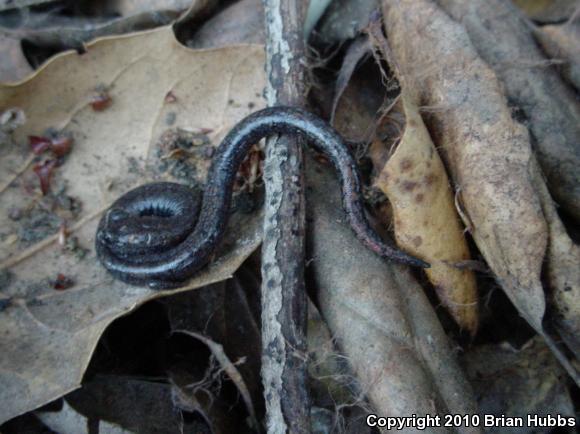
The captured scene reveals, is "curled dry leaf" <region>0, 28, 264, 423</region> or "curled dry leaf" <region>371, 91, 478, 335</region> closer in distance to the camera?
"curled dry leaf" <region>371, 91, 478, 335</region>

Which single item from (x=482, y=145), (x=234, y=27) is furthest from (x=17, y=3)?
(x=482, y=145)

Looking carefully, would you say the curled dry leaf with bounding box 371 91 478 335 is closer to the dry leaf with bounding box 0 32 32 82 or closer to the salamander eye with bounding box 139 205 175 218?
the salamander eye with bounding box 139 205 175 218

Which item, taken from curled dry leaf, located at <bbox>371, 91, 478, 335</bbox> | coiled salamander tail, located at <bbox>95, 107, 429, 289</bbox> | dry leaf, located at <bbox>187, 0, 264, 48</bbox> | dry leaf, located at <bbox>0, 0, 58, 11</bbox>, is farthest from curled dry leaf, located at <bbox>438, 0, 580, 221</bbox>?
dry leaf, located at <bbox>0, 0, 58, 11</bbox>

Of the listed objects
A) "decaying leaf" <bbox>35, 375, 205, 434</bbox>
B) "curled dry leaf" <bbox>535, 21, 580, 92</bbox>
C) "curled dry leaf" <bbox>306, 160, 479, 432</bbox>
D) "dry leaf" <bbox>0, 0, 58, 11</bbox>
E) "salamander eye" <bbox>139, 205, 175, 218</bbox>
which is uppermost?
"curled dry leaf" <bbox>535, 21, 580, 92</bbox>

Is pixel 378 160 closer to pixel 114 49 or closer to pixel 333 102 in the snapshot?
pixel 333 102

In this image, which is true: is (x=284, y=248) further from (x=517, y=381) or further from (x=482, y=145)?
(x=517, y=381)

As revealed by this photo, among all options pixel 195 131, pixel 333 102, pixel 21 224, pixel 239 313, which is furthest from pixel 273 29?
pixel 21 224

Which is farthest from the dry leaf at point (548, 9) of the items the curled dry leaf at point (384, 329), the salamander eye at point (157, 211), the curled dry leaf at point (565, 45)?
the salamander eye at point (157, 211)
